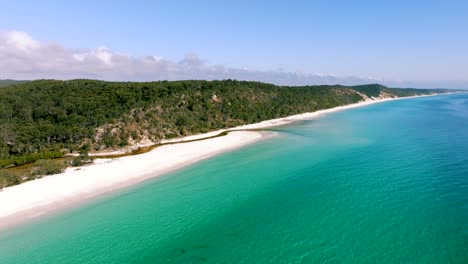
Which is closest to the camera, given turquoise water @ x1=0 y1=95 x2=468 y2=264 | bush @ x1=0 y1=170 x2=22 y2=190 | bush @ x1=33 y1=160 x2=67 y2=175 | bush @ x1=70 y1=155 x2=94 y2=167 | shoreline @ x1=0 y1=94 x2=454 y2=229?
turquoise water @ x1=0 y1=95 x2=468 y2=264

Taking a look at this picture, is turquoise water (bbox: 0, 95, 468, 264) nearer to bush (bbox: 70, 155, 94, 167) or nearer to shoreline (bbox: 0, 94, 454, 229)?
shoreline (bbox: 0, 94, 454, 229)

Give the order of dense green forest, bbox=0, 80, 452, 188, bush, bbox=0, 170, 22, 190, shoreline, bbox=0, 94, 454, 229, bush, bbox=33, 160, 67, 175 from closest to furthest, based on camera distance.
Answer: shoreline, bbox=0, 94, 454, 229
bush, bbox=0, 170, 22, 190
bush, bbox=33, 160, 67, 175
dense green forest, bbox=0, 80, 452, 188

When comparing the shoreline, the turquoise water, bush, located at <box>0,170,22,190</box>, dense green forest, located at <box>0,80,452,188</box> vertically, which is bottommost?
the turquoise water

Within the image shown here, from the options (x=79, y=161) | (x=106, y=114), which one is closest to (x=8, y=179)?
(x=79, y=161)

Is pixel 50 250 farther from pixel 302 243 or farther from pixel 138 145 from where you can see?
pixel 138 145

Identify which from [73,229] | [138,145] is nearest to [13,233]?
[73,229]

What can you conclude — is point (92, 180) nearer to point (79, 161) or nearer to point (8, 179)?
point (79, 161)

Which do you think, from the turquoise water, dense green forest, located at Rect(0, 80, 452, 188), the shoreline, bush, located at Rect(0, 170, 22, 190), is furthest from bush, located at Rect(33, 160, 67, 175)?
the turquoise water
